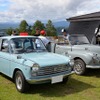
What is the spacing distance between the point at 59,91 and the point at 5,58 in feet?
6.44

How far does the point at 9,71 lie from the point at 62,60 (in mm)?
1645

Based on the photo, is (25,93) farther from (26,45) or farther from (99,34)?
(99,34)

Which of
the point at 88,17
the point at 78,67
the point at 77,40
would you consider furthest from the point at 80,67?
the point at 88,17

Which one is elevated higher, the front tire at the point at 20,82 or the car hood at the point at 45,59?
the car hood at the point at 45,59

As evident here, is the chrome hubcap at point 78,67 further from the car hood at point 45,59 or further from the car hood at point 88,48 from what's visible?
the car hood at point 45,59

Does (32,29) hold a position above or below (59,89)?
above

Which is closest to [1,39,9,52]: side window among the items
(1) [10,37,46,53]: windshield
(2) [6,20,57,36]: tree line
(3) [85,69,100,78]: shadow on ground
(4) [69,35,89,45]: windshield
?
(1) [10,37,46,53]: windshield

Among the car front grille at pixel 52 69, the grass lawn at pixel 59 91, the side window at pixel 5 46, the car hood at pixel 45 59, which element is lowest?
the grass lawn at pixel 59 91

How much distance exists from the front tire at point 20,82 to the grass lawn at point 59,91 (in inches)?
5.3

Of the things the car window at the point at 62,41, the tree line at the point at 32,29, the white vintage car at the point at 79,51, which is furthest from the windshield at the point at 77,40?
the tree line at the point at 32,29

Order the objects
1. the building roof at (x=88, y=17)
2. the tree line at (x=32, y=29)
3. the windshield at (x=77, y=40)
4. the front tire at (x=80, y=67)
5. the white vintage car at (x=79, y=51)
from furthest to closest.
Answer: the tree line at (x=32, y=29)
the building roof at (x=88, y=17)
the windshield at (x=77, y=40)
the front tire at (x=80, y=67)
the white vintage car at (x=79, y=51)

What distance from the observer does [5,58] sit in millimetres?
6758

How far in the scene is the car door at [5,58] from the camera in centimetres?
665

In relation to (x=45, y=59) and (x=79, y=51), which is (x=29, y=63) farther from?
(x=79, y=51)
